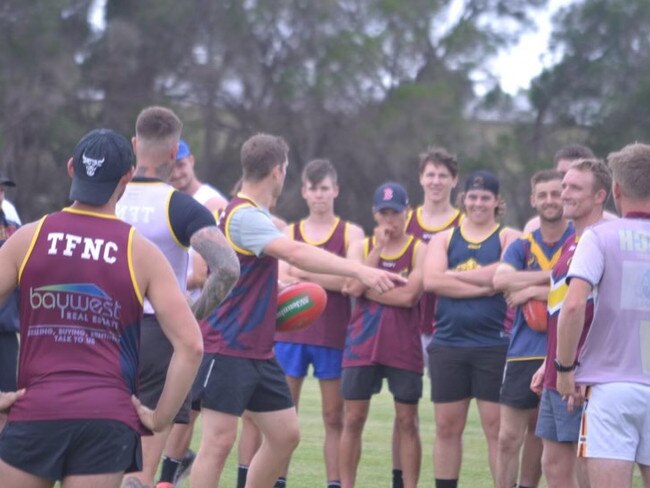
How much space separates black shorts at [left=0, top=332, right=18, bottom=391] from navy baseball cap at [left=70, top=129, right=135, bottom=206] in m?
3.28

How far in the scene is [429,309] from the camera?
29.1 ft

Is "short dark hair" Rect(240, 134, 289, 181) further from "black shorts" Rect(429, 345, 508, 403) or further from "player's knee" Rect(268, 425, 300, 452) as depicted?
"black shorts" Rect(429, 345, 508, 403)

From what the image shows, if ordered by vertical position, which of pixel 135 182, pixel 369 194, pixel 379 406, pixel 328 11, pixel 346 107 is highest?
pixel 328 11

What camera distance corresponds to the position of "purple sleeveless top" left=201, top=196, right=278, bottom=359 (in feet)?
22.6

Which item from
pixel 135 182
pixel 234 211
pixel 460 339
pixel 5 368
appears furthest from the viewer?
pixel 460 339

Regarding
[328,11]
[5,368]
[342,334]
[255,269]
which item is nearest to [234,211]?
[255,269]

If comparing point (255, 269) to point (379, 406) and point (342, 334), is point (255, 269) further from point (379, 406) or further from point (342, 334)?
point (379, 406)

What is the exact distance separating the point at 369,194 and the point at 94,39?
8346 millimetres

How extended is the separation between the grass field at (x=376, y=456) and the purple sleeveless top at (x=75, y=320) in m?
4.48

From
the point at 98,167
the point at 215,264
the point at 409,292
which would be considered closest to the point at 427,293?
the point at 409,292

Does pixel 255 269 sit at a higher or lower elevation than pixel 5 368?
higher

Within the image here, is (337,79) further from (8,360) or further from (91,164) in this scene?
(91,164)

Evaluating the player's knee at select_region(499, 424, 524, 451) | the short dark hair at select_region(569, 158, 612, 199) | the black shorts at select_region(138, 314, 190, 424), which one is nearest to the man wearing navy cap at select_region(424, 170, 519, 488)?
the player's knee at select_region(499, 424, 524, 451)

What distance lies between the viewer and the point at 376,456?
1066 centimetres
